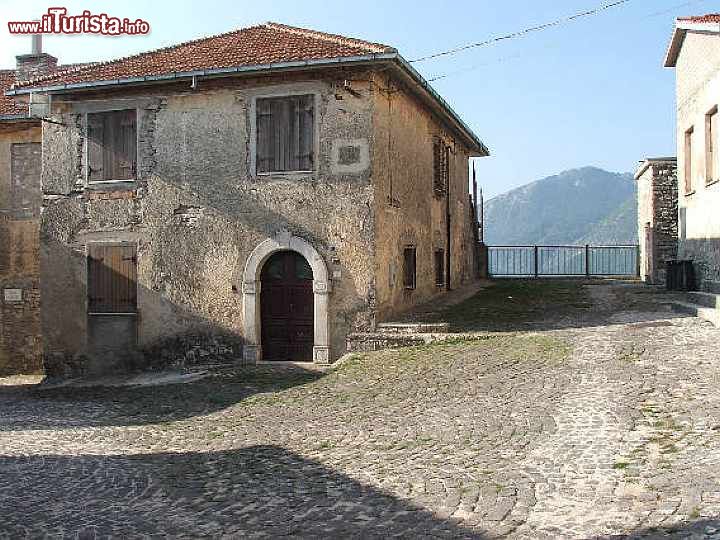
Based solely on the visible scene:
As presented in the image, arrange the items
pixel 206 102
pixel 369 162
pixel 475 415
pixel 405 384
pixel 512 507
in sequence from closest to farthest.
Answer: pixel 512 507 < pixel 475 415 < pixel 405 384 < pixel 369 162 < pixel 206 102

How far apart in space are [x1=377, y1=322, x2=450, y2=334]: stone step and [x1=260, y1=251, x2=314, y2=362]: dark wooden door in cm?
152

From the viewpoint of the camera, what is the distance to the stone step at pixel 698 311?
11695mm

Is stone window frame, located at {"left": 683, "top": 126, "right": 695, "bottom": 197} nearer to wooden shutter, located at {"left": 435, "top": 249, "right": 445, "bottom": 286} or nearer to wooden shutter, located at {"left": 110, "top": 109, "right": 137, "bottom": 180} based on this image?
wooden shutter, located at {"left": 435, "top": 249, "right": 445, "bottom": 286}

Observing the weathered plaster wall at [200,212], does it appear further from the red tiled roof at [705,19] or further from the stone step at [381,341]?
the red tiled roof at [705,19]

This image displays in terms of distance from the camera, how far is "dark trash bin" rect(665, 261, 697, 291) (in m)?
15.6

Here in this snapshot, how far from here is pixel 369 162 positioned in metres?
13.2

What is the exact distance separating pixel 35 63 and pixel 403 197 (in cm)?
1192

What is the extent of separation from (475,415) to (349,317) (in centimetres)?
516

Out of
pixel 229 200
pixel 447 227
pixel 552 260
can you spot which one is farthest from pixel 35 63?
pixel 552 260

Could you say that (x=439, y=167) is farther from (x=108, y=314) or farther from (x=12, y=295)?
(x=12, y=295)

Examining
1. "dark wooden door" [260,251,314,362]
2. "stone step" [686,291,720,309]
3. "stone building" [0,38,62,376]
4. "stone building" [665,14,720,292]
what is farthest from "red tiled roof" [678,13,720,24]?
"stone building" [0,38,62,376]

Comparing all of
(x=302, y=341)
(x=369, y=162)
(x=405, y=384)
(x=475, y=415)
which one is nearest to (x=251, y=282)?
(x=302, y=341)

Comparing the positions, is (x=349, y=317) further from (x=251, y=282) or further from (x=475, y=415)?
(x=475, y=415)

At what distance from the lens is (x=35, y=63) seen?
20.4 metres
